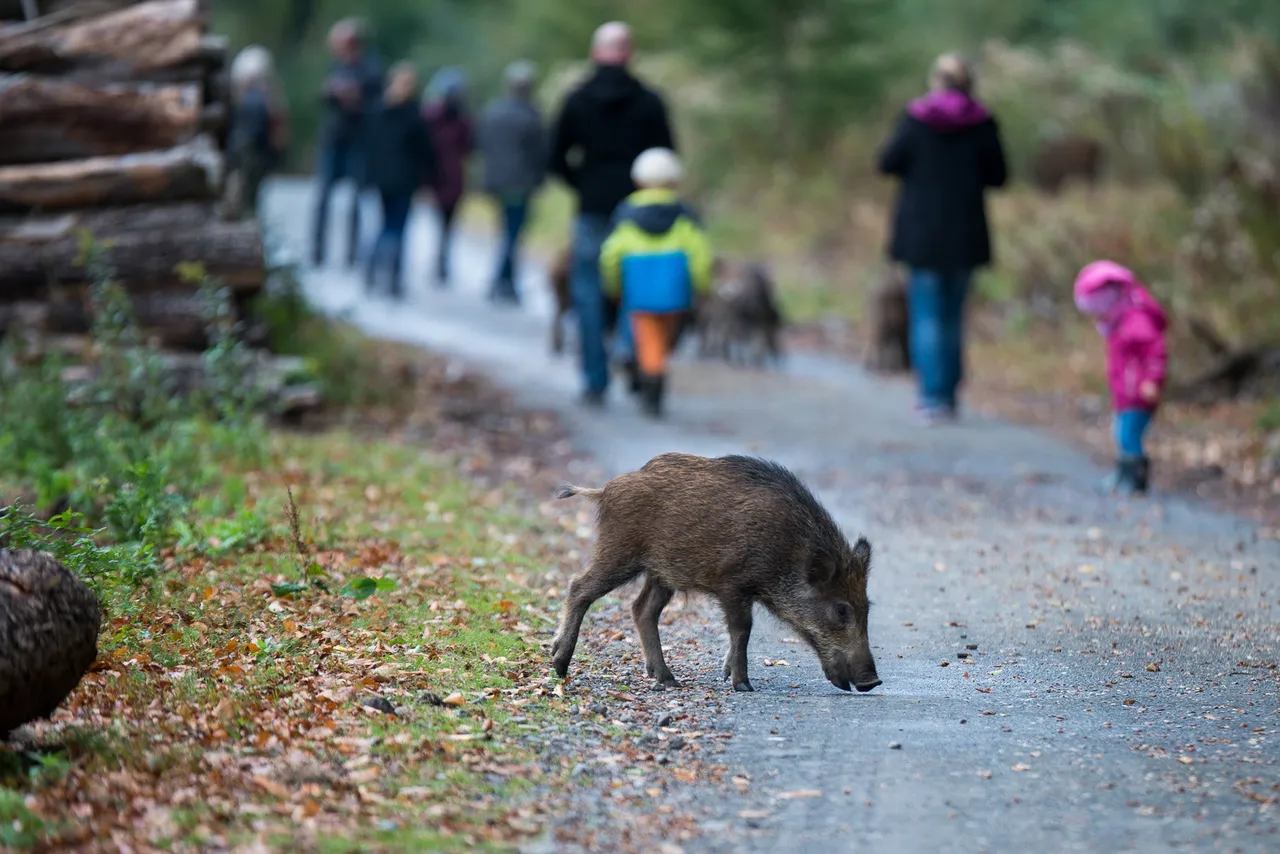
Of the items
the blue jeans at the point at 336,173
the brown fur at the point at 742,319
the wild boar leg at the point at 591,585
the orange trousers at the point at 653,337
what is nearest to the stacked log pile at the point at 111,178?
the orange trousers at the point at 653,337

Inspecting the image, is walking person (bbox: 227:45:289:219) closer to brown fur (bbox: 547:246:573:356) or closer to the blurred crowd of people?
brown fur (bbox: 547:246:573:356)

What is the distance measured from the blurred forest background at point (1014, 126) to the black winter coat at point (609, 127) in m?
4.85

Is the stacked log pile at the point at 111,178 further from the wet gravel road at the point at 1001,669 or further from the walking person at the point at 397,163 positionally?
the walking person at the point at 397,163

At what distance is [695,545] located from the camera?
6531mm

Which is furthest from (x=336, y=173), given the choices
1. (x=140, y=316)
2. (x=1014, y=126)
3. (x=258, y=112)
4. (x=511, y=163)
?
(x=140, y=316)

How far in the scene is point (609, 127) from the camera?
13.9 meters

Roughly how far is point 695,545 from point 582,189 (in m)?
7.83

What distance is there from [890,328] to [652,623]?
35.2 feet

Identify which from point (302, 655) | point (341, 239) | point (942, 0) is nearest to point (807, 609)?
point (302, 655)

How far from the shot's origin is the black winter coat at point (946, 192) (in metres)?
13.4

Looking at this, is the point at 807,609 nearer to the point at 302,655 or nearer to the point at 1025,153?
the point at 302,655

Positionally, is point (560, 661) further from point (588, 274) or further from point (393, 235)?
point (393, 235)

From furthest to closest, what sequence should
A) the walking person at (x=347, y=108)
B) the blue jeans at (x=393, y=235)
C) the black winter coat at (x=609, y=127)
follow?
the walking person at (x=347, y=108)
the blue jeans at (x=393, y=235)
the black winter coat at (x=609, y=127)

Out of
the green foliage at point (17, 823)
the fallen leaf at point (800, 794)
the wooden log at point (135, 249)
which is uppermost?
the wooden log at point (135, 249)
